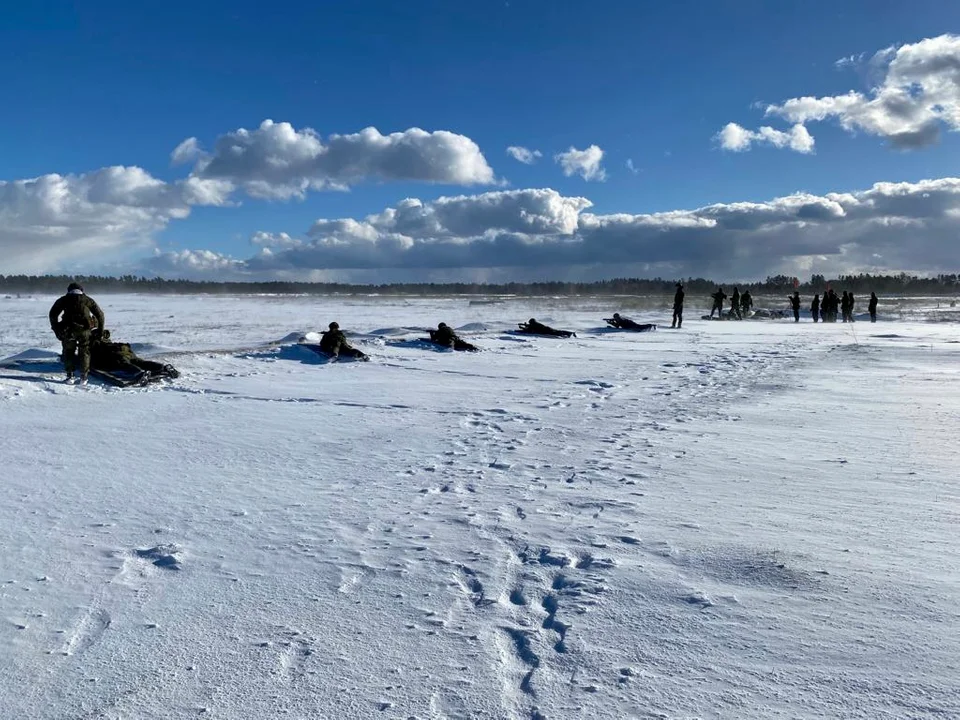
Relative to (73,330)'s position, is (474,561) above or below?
below

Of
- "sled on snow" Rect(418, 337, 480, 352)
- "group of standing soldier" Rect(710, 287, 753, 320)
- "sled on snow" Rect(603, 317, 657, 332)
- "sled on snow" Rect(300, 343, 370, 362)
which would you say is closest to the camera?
"sled on snow" Rect(300, 343, 370, 362)

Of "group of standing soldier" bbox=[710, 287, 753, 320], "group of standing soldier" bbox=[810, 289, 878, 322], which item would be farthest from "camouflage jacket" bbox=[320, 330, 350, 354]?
"group of standing soldier" bbox=[810, 289, 878, 322]

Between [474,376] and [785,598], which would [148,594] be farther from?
[474,376]

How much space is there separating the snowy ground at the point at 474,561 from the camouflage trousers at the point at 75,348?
949 mm

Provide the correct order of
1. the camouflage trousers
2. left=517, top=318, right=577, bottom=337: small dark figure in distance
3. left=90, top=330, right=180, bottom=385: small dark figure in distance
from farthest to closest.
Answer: left=517, top=318, right=577, bottom=337: small dark figure in distance < left=90, top=330, right=180, bottom=385: small dark figure in distance < the camouflage trousers

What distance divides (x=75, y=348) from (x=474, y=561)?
8090 mm

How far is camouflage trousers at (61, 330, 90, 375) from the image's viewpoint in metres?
9.57

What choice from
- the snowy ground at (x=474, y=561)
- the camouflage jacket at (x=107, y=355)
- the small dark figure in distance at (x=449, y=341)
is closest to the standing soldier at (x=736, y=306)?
the small dark figure in distance at (x=449, y=341)

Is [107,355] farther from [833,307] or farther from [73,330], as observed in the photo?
[833,307]

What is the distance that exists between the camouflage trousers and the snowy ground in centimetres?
95

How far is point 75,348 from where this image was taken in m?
9.67

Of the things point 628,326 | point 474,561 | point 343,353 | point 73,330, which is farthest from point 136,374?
point 628,326

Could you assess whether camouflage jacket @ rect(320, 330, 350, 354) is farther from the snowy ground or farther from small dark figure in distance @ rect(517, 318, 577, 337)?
small dark figure in distance @ rect(517, 318, 577, 337)

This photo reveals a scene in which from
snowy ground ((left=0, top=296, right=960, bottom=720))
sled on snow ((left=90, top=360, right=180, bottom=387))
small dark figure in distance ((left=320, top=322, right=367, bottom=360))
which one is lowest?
snowy ground ((left=0, top=296, right=960, bottom=720))
